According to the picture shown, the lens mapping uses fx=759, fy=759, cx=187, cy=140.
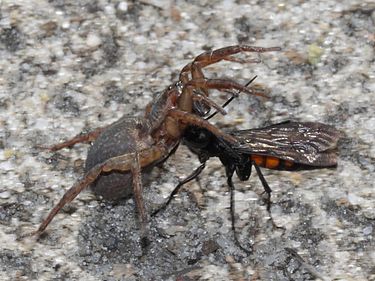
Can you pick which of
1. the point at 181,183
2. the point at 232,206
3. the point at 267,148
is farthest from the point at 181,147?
the point at 267,148

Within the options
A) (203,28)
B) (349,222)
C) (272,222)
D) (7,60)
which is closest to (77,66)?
(7,60)

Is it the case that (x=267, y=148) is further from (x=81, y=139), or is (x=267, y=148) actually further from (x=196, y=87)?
(x=81, y=139)

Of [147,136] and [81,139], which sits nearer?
[147,136]

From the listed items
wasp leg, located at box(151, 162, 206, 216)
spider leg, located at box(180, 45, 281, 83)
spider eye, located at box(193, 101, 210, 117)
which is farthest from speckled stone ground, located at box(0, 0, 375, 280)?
spider leg, located at box(180, 45, 281, 83)

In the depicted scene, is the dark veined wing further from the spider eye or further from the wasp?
the spider eye

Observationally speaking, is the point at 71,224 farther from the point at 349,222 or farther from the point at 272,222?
the point at 349,222

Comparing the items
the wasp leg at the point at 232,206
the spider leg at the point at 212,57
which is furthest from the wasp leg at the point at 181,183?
the spider leg at the point at 212,57
